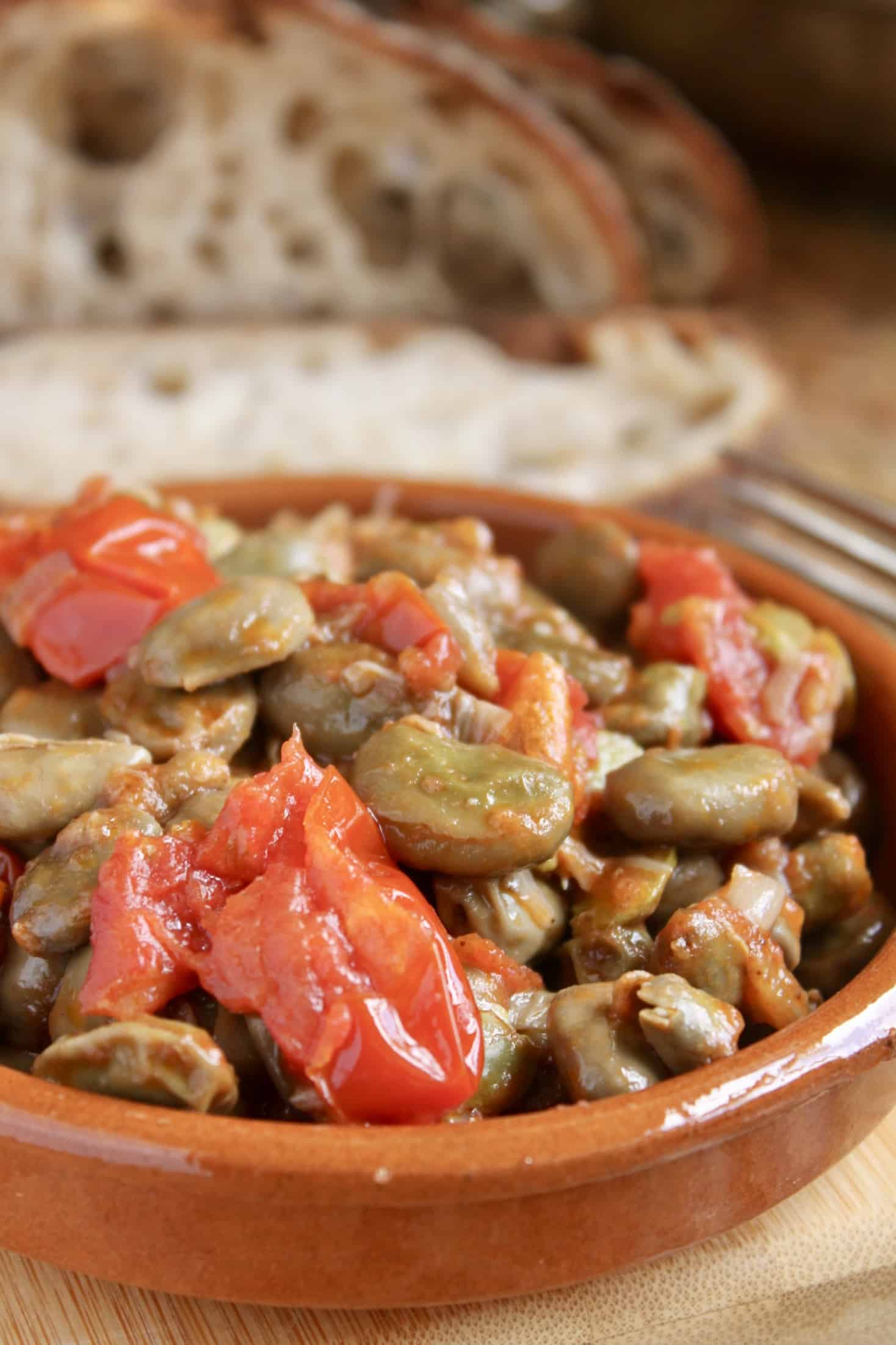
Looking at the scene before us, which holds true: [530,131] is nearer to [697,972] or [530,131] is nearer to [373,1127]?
[697,972]

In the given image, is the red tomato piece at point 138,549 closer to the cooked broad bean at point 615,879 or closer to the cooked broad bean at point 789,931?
the cooked broad bean at point 615,879

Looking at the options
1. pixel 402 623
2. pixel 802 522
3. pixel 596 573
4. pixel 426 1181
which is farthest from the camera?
pixel 802 522

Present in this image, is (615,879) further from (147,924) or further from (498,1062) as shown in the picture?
(147,924)

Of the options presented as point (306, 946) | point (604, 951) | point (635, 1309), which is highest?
point (306, 946)

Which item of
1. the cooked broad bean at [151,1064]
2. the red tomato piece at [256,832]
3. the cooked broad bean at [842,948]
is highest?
the red tomato piece at [256,832]

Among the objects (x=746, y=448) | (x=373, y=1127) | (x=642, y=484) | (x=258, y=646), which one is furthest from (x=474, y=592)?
(x=746, y=448)

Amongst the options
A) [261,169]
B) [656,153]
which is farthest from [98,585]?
[656,153]

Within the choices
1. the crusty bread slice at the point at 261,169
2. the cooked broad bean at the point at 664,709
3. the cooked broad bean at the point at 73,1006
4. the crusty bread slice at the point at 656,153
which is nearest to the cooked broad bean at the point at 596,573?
the cooked broad bean at the point at 664,709
